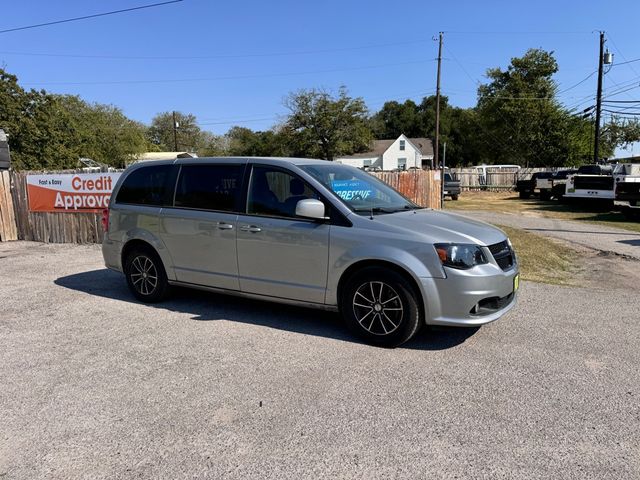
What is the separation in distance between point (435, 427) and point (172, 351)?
2.59 meters

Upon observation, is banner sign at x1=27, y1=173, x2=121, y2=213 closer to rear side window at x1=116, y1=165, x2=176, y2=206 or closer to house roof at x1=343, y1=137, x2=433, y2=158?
rear side window at x1=116, y1=165, x2=176, y2=206

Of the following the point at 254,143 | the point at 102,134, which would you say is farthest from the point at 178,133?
the point at 102,134

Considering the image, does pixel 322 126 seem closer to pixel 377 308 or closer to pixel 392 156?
pixel 392 156

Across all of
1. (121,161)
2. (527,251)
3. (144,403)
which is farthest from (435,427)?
(121,161)

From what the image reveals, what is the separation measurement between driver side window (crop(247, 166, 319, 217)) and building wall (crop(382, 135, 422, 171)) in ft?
199

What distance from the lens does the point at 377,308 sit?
463 centimetres

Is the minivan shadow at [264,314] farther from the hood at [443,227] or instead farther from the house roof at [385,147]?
the house roof at [385,147]

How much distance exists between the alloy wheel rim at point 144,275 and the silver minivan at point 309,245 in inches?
0.5

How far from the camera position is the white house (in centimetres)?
6481

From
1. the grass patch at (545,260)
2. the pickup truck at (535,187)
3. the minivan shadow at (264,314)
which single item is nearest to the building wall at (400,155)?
the pickup truck at (535,187)

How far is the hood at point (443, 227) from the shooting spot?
4473mm

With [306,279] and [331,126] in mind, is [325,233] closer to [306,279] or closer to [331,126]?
[306,279]

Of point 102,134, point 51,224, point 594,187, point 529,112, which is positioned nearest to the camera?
point 51,224

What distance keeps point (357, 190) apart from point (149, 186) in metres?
2.76
